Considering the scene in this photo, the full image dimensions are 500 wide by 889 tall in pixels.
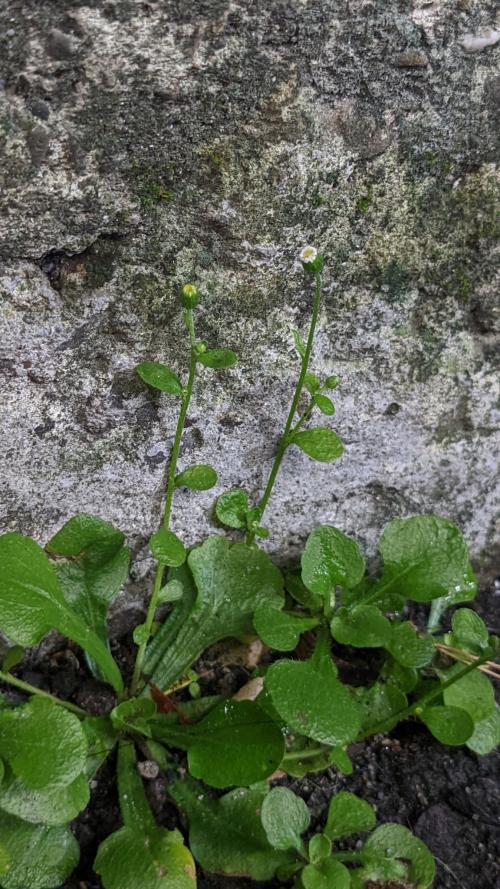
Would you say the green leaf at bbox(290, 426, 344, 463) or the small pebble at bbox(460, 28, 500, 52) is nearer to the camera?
the small pebble at bbox(460, 28, 500, 52)

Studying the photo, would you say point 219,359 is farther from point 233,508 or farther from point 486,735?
point 486,735

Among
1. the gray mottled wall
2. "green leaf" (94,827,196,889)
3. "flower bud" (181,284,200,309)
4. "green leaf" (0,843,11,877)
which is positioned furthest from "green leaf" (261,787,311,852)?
"flower bud" (181,284,200,309)

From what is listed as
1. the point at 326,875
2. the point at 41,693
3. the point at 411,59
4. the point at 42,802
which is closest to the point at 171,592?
the point at 41,693

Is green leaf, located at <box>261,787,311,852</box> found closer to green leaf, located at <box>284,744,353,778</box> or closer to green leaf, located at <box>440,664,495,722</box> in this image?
green leaf, located at <box>284,744,353,778</box>

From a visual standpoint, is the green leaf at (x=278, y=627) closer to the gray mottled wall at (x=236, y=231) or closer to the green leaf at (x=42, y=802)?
the gray mottled wall at (x=236, y=231)

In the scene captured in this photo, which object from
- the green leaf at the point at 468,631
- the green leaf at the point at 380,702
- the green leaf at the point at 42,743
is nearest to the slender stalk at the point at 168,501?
the green leaf at the point at 42,743
